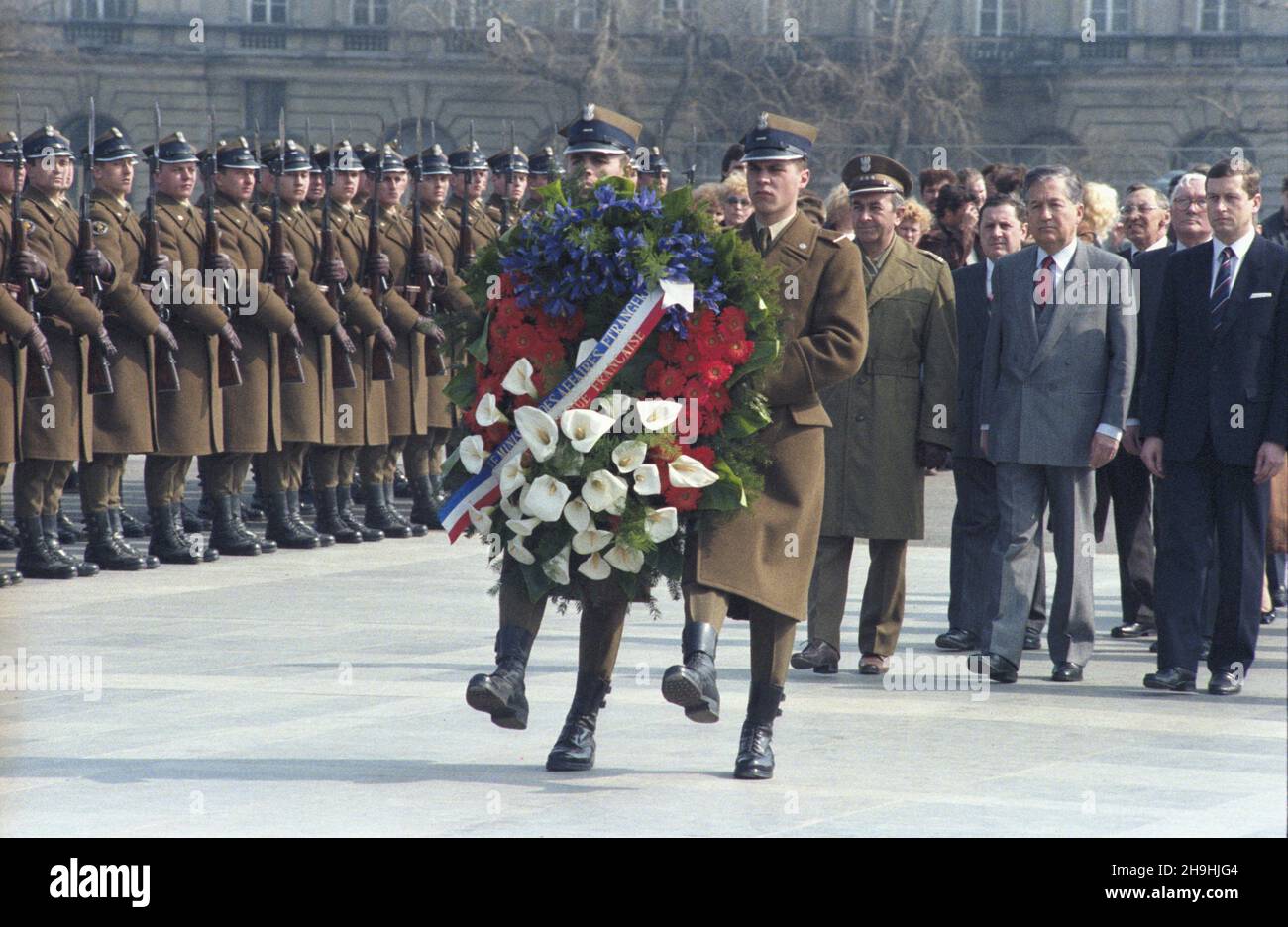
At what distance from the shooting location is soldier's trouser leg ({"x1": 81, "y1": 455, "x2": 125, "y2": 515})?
1160cm

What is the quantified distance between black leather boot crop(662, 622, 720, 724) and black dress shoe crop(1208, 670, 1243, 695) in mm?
2559

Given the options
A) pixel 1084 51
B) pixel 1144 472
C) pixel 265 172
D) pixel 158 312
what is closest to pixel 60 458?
pixel 158 312

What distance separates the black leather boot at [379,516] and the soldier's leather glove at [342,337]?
1.00 m

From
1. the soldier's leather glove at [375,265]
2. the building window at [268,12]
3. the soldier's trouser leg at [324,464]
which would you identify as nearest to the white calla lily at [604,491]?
the soldier's trouser leg at [324,464]

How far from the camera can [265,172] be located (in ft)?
44.1

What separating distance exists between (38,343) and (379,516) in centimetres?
330

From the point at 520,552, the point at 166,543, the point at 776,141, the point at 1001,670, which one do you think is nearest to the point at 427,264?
the point at 166,543

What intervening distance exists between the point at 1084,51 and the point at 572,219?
42294 mm

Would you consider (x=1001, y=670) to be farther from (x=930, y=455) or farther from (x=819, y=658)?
(x=930, y=455)

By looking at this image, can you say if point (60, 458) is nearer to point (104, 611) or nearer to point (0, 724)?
point (104, 611)

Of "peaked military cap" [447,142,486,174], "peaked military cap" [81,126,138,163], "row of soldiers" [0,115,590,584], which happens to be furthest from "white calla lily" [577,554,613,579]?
"peaked military cap" [447,142,486,174]

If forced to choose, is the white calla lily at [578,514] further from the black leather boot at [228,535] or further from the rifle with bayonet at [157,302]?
the black leather boot at [228,535]

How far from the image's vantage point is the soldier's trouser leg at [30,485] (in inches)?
441

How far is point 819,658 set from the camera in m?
8.77
